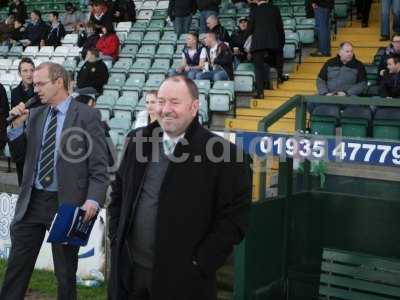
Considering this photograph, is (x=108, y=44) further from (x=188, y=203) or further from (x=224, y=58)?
(x=188, y=203)

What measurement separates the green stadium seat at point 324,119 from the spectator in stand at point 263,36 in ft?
9.18

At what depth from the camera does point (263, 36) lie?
10.6 m

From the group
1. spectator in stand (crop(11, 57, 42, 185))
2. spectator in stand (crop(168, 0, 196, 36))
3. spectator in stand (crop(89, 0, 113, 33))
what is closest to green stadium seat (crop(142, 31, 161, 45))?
spectator in stand (crop(168, 0, 196, 36))

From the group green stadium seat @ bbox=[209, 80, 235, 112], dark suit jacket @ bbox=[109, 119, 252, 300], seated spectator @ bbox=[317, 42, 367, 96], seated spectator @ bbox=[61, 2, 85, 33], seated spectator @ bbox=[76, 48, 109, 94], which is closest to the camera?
dark suit jacket @ bbox=[109, 119, 252, 300]

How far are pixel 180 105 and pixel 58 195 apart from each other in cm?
170

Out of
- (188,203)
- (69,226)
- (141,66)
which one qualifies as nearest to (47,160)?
(69,226)

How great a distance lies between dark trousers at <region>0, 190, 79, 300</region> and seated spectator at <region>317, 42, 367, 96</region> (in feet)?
16.6

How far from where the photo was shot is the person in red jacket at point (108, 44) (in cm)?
1372

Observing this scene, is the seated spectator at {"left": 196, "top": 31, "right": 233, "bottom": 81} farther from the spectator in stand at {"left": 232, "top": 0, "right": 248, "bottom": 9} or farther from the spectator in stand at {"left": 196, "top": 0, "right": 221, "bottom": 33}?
the spectator in stand at {"left": 232, "top": 0, "right": 248, "bottom": 9}

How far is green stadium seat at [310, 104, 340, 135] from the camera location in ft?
23.5

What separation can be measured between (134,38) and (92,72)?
2434 mm

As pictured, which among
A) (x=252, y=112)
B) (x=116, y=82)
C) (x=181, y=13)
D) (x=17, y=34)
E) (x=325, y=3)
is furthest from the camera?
(x=17, y=34)

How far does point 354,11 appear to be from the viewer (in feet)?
43.9

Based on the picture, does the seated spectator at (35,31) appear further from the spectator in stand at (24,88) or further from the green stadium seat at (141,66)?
the spectator in stand at (24,88)
